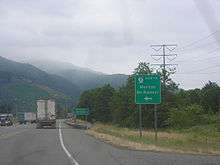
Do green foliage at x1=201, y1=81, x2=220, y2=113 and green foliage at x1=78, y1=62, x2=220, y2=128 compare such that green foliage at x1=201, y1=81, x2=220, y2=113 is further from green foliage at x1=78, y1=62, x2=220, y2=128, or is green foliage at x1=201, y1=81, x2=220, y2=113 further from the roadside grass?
the roadside grass

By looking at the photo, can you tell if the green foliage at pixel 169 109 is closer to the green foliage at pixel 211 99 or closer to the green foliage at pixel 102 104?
the green foliage at pixel 211 99

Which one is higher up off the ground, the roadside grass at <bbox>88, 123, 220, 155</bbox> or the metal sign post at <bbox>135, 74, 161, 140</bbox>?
the metal sign post at <bbox>135, 74, 161, 140</bbox>

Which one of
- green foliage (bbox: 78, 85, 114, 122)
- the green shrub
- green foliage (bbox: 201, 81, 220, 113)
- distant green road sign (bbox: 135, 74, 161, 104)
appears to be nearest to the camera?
distant green road sign (bbox: 135, 74, 161, 104)

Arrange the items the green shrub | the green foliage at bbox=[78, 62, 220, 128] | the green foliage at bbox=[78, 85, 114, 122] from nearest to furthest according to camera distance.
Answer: the green shrub
the green foliage at bbox=[78, 62, 220, 128]
the green foliage at bbox=[78, 85, 114, 122]

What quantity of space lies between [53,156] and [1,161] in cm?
311

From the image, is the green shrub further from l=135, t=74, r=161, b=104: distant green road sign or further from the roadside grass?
l=135, t=74, r=161, b=104: distant green road sign

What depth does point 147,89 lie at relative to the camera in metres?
40.8

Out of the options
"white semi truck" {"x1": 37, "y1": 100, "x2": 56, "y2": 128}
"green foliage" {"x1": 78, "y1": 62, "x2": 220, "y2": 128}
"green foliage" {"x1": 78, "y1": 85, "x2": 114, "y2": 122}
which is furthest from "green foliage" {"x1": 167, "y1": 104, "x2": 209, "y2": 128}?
"green foliage" {"x1": 78, "y1": 85, "x2": 114, "y2": 122}

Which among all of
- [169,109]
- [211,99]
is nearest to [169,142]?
[169,109]

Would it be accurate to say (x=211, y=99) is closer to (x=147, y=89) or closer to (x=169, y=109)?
(x=169, y=109)

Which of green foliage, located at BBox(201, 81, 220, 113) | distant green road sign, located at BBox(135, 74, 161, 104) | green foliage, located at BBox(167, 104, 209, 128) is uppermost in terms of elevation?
green foliage, located at BBox(201, 81, 220, 113)

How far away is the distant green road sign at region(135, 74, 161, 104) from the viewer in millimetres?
40625

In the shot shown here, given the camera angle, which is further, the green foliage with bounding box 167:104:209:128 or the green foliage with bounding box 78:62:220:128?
the green foliage with bounding box 78:62:220:128

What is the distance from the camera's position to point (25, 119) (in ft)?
470
